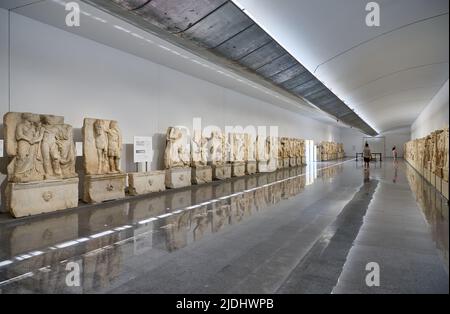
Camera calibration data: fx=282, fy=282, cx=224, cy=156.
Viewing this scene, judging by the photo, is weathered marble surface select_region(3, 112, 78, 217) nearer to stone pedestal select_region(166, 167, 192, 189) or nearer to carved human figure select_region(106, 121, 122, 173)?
carved human figure select_region(106, 121, 122, 173)

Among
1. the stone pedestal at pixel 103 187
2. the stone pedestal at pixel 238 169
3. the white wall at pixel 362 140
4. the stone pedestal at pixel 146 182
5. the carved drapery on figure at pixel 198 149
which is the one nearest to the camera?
the stone pedestal at pixel 103 187

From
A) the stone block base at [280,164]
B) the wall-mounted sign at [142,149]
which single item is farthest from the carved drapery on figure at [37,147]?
the stone block base at [280,164]

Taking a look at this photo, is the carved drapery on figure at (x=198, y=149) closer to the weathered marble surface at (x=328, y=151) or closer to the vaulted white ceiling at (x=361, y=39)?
the vaulted white ceiling at (x=361, y=39)

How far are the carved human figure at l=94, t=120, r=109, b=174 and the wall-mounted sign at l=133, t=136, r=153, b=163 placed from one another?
105 cm

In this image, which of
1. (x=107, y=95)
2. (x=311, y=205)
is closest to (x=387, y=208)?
(x=311, y=205)

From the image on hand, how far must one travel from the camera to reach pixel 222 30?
6.32 meters

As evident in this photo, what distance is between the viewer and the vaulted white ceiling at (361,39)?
20.8ft

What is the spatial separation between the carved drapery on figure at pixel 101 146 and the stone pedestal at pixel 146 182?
0.58 m

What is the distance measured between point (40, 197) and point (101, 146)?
7.09 feet

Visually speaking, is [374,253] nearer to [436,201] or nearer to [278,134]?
[436,201]

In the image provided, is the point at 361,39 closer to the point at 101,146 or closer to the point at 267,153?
the point at 101,146

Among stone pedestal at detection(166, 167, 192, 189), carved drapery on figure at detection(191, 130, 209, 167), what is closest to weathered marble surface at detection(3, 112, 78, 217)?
stone pedestal at detection(166, 167, 192, 189)

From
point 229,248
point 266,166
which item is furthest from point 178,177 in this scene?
point 266,166

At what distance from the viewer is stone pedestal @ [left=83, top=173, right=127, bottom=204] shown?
7527 millimetres
